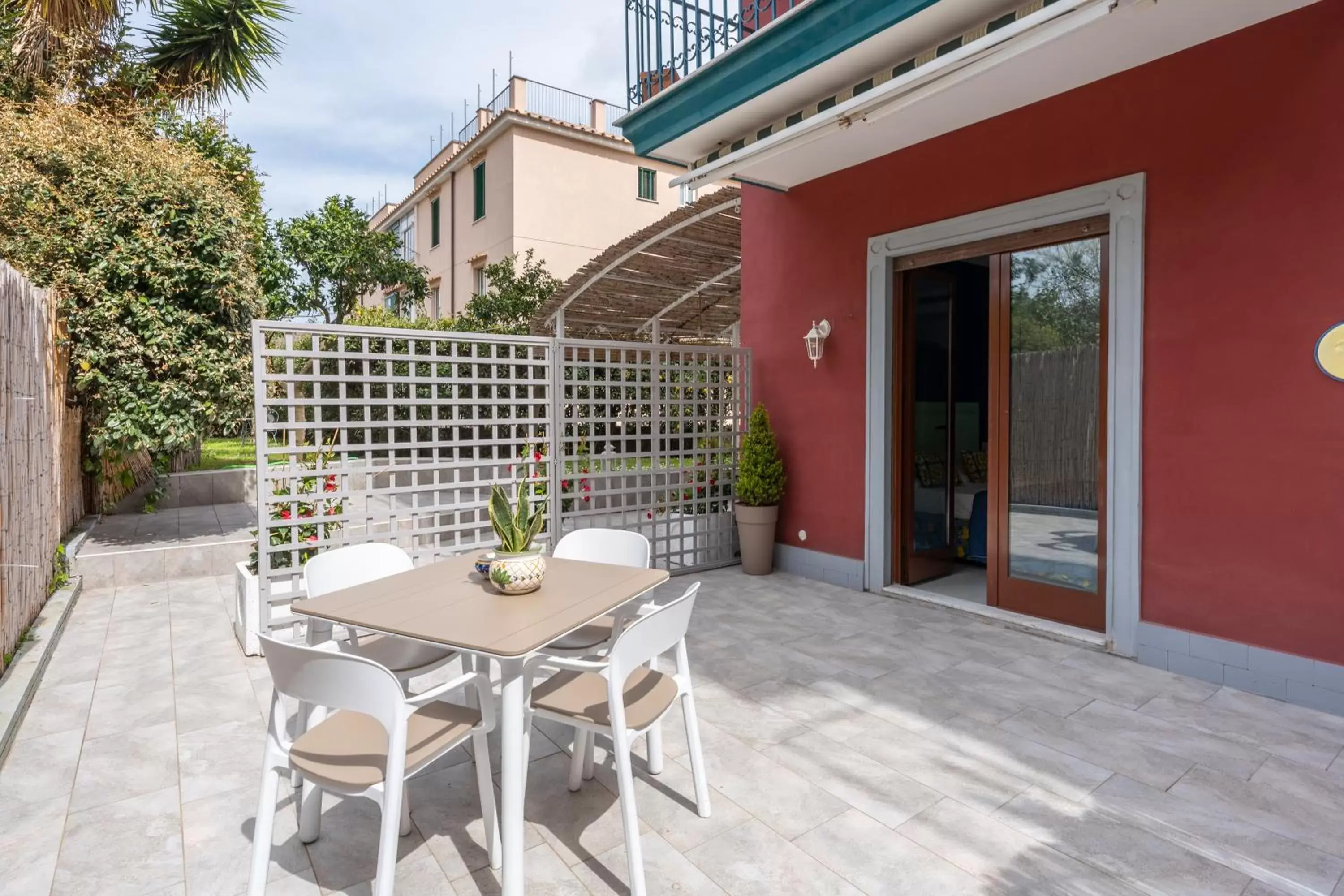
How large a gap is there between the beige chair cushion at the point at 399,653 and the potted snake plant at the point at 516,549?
0.36 meters

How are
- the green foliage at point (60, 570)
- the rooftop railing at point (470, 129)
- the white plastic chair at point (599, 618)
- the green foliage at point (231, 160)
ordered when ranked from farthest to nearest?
1. the rooftop railing at point (470, 129)
2. the green foliage at point (231, 160)
3. the green foliage at point (60, 570)
4. the white plastic chair at point (599, 618)

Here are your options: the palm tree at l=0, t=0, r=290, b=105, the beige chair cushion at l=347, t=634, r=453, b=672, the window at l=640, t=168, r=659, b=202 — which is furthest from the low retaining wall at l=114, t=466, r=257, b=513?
the window at l=640, t=168, r=659, b=202

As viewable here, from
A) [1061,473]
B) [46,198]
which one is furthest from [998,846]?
[46,198]

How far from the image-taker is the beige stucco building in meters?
14.8

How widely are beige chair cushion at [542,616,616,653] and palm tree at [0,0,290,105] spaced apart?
28.0 ft

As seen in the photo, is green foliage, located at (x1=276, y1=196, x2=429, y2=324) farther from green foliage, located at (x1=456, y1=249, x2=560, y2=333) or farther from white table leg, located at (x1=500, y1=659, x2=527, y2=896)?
white table leg, located at (x1=500, y1=659, x2=527, y2=896)

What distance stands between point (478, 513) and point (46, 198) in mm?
4377

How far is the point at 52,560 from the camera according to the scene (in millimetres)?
5105

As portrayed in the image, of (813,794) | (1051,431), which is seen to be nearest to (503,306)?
(1051,431)

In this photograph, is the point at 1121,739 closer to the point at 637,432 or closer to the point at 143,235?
the point at 637,432

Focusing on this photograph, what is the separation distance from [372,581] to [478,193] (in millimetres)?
15387

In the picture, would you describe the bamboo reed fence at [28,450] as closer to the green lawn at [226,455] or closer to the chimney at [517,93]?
the green lawn at [226,455]

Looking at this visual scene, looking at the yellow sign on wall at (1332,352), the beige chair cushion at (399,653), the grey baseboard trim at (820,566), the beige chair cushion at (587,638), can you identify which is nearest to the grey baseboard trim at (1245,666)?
the yellow sign on wall at (1332,352)

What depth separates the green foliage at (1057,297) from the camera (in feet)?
13.5
